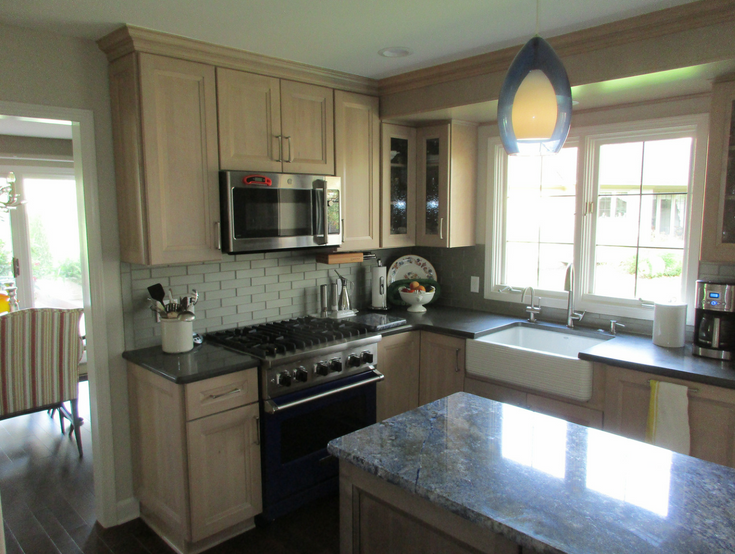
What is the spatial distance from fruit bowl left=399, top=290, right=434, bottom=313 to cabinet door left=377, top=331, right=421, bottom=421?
37 cm

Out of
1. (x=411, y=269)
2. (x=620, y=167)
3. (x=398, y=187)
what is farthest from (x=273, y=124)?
(x=620, y=167)

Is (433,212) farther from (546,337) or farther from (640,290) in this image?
(640,290)

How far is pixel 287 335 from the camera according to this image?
2.97 meters

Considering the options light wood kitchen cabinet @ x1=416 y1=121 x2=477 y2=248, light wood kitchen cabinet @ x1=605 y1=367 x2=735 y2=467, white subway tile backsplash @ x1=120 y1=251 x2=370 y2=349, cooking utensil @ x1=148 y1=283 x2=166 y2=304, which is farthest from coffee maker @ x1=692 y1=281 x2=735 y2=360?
cooking utensil @ x1=148 y1=283 x2=166 y2=304

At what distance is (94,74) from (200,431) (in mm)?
1777

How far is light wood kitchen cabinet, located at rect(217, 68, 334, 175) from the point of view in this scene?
8.98 ft

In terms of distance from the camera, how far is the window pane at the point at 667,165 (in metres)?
2.85

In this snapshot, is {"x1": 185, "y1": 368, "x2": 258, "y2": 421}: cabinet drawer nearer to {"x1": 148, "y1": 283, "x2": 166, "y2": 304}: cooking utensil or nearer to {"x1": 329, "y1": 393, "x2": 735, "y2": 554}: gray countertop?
{"x1": 148, "y1": 283, "x2": 166, "y2": 304}: cooking utensil

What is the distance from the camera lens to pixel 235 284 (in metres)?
3.16

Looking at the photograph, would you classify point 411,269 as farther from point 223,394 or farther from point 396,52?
point 223,394

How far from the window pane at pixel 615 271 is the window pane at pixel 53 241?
5.19m

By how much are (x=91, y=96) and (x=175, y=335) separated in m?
1.23

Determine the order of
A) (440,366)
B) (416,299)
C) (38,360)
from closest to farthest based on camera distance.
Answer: (440,366) < (38,360) < (416,299)

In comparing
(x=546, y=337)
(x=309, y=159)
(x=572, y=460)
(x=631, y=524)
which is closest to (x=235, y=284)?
(x=309, y=159)
